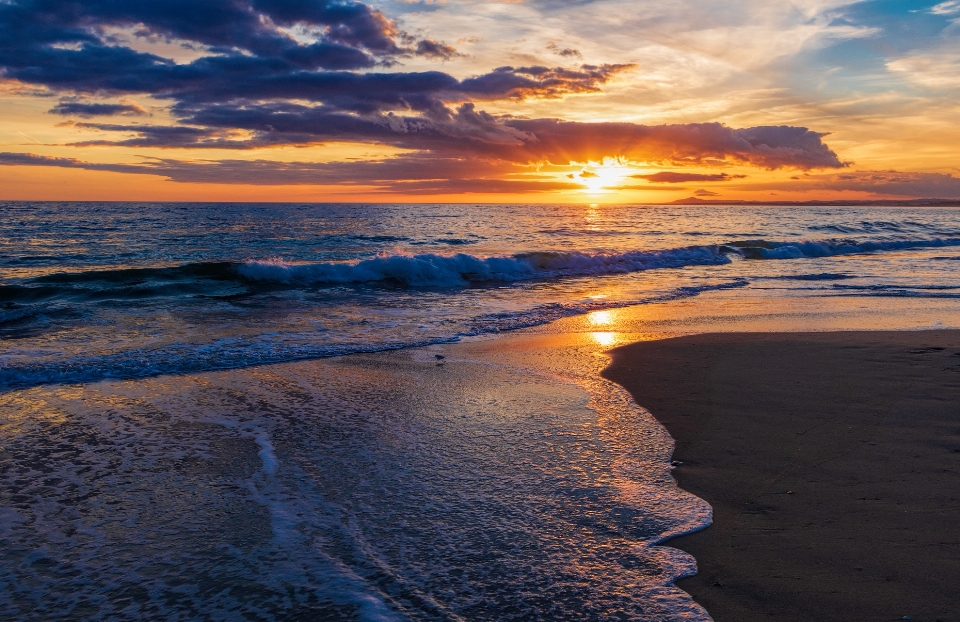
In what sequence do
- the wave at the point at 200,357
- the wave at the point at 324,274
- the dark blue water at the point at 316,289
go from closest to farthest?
the wave at the point at 200,357 → the dark blue water at the point at 316,289 → the wave at the point at 324,274

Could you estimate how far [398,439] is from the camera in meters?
5.03

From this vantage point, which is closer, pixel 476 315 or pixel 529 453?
pixel 529 453

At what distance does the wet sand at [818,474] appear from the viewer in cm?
289

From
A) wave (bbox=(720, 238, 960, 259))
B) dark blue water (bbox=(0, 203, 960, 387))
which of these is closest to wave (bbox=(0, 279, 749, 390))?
dark blue water (bbox=(0, 203, 960, 387))

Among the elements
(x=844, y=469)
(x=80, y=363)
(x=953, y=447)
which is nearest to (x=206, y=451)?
(x=80, y=363)

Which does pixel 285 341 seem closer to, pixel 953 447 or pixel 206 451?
pixel 206 451

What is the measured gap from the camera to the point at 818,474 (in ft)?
13.9

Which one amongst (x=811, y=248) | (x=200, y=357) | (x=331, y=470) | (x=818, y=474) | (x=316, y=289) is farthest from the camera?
(x=811, y=248)

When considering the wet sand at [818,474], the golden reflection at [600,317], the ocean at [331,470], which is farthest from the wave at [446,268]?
the wet sand at [818,474]

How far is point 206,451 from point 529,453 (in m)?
2.52

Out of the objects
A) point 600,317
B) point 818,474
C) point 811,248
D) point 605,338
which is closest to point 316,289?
point 600,317

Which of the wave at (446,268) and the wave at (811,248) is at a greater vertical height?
the wave at (811,248)

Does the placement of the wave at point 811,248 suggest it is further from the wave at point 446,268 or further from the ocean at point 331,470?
the ocean at point 331,470

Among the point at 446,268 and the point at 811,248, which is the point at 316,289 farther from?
the point at 811,248
